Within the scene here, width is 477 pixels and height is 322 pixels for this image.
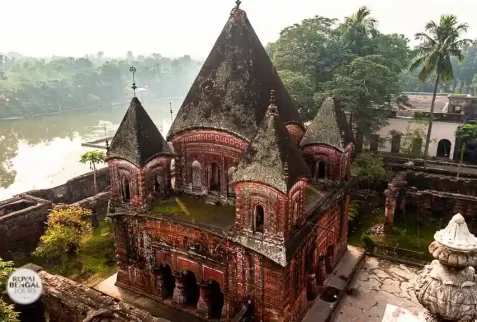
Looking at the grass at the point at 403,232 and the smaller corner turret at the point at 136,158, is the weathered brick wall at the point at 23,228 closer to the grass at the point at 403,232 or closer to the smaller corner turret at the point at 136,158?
the smaller corner turret at the point at 136,158

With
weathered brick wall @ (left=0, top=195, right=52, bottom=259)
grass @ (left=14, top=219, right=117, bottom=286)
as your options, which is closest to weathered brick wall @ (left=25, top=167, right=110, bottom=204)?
weathered brick wall @ (left=0, top=195, right=52, bottom=259)

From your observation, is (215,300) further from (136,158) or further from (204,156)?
(136,158)

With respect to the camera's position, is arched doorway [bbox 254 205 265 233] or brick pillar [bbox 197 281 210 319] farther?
brick pillar [bbox 197 281 210 319]

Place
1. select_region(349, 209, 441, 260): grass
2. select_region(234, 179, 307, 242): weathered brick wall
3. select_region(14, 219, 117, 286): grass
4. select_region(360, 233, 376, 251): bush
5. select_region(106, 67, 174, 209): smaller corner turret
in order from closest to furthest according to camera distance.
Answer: select_region(234, 179, 307, 242): weathered brick wall → select_region(106, 67, 174, 209): smaller corner turret → select_region(14, 219, 117, 286): grass → select_region(360, 233, 376, 251): bush → select_region(349, 209, 441, 260): grass

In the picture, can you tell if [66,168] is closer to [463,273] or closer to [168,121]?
[168,121]

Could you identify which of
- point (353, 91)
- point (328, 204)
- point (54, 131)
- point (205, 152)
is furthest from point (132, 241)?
point (54, 131)

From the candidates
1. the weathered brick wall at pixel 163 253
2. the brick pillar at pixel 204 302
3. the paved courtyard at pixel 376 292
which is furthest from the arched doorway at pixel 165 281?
the paved courtyard at pixel 376 292

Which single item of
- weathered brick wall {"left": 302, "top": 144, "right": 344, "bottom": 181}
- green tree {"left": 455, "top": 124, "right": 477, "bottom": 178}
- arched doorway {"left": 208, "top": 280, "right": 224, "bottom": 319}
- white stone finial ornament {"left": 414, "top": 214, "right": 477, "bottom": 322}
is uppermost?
white stone finial ornament {"left": 414, "top": 214, "right": 477, "bottom": 322}

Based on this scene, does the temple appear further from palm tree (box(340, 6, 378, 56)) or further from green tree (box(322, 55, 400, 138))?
palm tree (box(340, 6, 378, 56))
